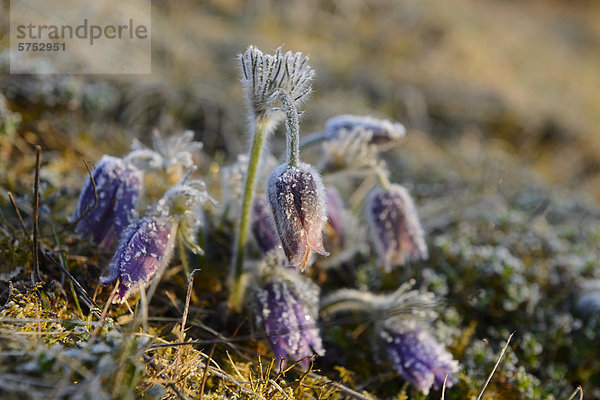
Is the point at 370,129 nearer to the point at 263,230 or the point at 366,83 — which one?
the point at 263,230

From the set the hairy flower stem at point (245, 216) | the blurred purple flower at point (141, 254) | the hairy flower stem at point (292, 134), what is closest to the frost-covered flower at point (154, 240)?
the blurred purple flower at point (141, 254)

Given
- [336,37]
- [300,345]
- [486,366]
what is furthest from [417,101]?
[300,345]

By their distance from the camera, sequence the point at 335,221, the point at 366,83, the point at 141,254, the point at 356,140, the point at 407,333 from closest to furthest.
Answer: the point at 141,254, the point at 407,333, the point at 356,140, the point at 335,221, the point at 366,83

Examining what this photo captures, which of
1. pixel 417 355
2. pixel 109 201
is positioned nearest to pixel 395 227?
pixel 417 355

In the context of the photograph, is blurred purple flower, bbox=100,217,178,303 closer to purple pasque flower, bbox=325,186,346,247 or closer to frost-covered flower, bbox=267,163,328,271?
frost-covered flower, bbox=267,163,328,271

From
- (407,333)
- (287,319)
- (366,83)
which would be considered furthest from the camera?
(366,83)

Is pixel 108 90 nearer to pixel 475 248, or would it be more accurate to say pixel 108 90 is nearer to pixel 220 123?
pixel 220 123
